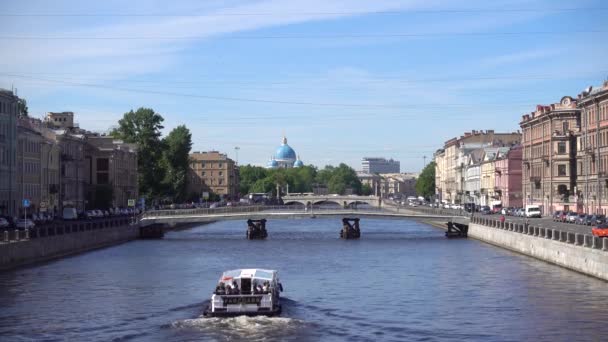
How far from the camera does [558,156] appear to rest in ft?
419

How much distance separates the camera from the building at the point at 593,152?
4227 inches

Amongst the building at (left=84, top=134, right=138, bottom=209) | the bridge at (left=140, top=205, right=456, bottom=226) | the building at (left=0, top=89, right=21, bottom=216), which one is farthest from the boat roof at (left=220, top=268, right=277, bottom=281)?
the building at (left=84, top=134, right=138, bottom=209)

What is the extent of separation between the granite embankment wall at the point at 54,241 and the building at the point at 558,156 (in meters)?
52.1

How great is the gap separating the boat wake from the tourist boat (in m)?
0.36

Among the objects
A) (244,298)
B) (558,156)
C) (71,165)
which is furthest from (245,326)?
(71,165)

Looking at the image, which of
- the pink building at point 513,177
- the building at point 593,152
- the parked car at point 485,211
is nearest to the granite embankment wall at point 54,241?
the building at point 593,152

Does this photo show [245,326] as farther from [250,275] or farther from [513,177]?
[513,177]

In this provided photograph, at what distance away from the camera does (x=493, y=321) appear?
148ft

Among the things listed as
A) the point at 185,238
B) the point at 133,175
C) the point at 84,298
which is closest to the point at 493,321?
the point at 84,298

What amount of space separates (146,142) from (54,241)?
277 ft

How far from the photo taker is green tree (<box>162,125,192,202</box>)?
163 meters

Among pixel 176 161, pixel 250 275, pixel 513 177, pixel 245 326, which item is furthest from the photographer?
pixel 176 161

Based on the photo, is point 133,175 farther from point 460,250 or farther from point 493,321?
point 493,321

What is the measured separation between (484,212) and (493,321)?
10030 centimetres
